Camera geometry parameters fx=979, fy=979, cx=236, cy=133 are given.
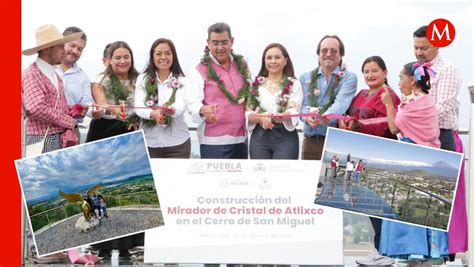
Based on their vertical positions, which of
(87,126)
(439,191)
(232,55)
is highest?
(232,55)

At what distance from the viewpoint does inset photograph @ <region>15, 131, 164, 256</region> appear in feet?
23.4

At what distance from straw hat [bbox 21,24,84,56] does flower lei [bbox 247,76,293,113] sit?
139 cm

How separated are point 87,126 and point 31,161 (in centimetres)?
61

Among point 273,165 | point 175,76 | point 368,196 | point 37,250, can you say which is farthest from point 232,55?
point 37,250

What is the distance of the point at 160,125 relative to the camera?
7.32 m

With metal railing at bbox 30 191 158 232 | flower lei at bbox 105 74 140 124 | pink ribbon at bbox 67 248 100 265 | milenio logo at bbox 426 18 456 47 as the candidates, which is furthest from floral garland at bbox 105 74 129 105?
milenio logo at bbox 426 18 456 47

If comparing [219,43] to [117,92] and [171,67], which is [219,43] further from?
[117,92]

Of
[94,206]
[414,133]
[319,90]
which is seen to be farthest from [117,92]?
[414,133]

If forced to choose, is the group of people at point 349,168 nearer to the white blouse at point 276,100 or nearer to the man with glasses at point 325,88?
the man with glasses at point 325,88

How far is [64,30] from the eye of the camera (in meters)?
7.32

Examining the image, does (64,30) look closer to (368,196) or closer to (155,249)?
(155,249)

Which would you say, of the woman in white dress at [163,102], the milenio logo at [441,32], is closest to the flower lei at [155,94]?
the woman in white dress at [163,102]

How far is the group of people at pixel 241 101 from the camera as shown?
7.20 metres

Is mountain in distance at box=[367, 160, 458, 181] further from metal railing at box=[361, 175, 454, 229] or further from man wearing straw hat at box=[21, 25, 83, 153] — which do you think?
man wearing straw hat at box=[21, 25, 83, 153]
